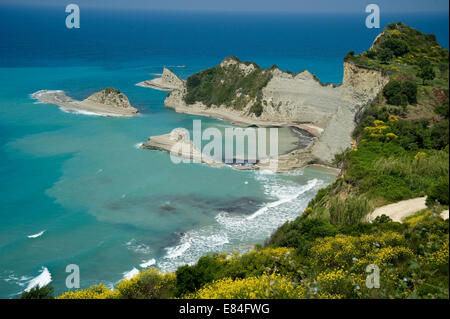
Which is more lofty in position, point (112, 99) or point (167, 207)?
point (112, 99)

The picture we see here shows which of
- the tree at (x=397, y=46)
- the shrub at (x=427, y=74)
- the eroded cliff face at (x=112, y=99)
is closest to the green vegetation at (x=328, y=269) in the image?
the shrub at (x=427, y=74)

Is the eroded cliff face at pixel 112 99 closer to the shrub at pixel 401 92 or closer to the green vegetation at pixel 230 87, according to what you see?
the green vegetation at pixel 230 87

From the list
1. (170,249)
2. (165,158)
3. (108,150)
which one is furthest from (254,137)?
(170,249)

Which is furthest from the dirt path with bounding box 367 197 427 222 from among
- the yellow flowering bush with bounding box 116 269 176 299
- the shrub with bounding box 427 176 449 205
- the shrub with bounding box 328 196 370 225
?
the yellow flowering bush with bounding box 116 269 176 299

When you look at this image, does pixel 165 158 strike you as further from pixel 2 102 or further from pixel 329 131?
pixel 2 102

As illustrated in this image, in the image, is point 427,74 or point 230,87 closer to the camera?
point 427,74

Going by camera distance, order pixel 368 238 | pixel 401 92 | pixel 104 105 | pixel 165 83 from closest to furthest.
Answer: pixel 368 238, pixel 401 92, pixel 104 105, pixel 165 83

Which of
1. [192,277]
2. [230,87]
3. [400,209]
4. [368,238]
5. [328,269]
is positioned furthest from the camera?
[230,87]

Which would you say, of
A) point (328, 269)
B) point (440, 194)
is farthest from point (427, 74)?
point (328, 269)

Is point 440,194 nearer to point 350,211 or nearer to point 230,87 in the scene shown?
point 350,211
